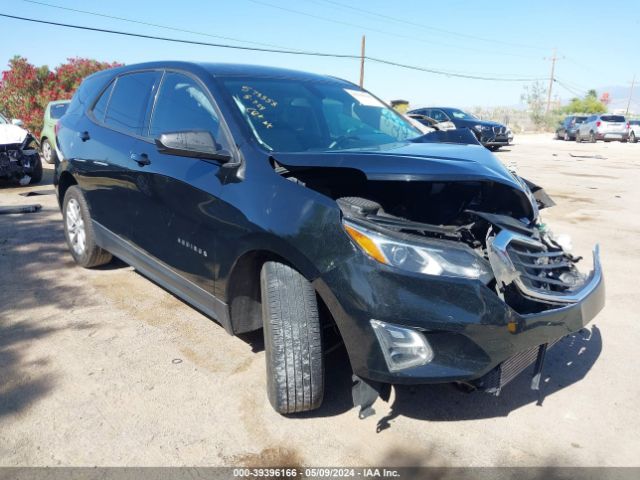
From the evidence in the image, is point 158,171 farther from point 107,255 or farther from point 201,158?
point 107,255

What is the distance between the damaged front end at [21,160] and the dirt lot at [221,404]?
553 cm

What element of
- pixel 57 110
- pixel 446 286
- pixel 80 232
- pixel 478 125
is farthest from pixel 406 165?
pixel 478 125

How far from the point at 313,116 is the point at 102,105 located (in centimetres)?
200

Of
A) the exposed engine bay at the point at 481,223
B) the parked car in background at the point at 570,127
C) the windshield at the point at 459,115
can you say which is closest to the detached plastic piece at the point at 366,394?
the exposed engine bay at the point at 481,223

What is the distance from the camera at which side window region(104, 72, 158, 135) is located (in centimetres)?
370

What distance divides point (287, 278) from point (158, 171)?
1.30 m

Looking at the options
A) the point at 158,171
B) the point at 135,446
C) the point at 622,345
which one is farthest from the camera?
the point at 622,345

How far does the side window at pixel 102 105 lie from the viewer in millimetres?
4266

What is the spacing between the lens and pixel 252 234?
8.45ft

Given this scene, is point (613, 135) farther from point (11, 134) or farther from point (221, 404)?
point (221, 404)

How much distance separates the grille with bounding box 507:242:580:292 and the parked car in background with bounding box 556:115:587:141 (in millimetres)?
30534

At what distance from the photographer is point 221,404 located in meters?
2.78

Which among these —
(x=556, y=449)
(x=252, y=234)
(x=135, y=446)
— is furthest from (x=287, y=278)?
(x=556, y=449)

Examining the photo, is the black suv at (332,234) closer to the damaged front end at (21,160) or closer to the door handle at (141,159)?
the door handle at (141,159)
